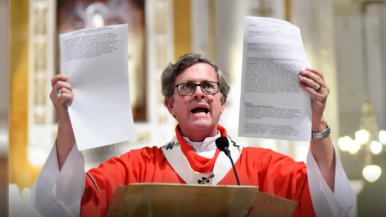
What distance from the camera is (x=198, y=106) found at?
9.50 feet

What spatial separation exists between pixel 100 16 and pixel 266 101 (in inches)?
253

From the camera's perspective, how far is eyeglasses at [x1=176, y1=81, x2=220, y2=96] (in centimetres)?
292

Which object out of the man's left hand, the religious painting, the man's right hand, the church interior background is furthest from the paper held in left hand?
the religious painting

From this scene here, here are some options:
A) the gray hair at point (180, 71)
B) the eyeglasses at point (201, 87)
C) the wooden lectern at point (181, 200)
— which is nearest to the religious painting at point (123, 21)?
the gray hair at point (180, 71)

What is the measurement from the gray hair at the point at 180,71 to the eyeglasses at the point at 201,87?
0.25ft

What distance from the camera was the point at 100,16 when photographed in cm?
856

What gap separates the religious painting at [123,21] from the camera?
850 cm

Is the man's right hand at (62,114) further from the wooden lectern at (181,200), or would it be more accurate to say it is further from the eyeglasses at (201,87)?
the eyeglasses at (201,87)

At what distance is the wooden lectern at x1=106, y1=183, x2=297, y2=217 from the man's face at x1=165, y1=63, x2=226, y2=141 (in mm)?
874

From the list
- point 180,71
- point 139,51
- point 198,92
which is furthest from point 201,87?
point 139,51

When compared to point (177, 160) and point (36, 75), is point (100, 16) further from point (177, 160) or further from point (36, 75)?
Answer: point (177, 160)

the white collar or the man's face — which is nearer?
the man's face

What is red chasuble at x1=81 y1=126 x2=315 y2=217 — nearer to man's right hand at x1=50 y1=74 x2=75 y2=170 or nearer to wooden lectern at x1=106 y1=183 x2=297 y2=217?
man's right hand at x1=50 y1=74 x2=75 y2=170

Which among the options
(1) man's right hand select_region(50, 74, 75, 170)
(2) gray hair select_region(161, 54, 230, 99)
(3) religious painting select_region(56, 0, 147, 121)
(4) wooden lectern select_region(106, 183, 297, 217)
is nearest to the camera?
(4) wooden lectern select_region(106, 183, 297, 217)
